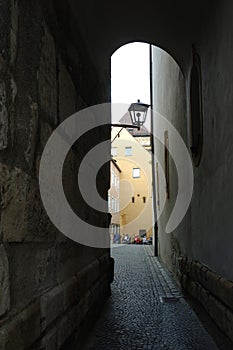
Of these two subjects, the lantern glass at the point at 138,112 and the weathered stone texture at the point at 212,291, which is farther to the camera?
the lantern glass at the point at 138,112

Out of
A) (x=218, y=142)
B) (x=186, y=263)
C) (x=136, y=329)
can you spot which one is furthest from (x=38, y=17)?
(x=186, y=263)

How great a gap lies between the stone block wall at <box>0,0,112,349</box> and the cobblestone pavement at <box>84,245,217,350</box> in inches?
19.8

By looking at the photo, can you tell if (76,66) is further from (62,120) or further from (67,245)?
(67,245)

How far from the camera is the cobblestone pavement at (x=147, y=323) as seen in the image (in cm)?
299

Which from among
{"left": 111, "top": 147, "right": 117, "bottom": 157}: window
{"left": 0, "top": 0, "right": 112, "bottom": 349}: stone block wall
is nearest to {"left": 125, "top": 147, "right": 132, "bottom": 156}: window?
{"left": 111, "top": 147, "right": 117, "bottom": 157}: window

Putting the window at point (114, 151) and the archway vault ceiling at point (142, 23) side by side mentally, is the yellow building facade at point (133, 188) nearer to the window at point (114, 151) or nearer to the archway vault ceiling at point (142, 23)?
the window at point (114, 151)

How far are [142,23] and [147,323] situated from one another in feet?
9.53

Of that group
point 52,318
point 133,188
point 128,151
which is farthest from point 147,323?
point 133,188

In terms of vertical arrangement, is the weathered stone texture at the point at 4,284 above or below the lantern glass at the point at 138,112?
below

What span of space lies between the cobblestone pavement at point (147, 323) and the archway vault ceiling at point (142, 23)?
84.4 inches

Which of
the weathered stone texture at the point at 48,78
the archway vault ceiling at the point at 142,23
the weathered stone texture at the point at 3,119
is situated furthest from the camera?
the archway vault ceiling at the point at 142,23

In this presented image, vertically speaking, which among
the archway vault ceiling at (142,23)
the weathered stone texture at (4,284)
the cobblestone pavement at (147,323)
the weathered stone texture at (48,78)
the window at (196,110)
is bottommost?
the cobblestone pavement at (147,323)

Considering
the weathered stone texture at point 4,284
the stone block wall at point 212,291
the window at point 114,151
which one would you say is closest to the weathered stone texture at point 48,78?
the weathered stone texture at point 4,284

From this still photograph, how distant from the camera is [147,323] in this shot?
11.8 feet
